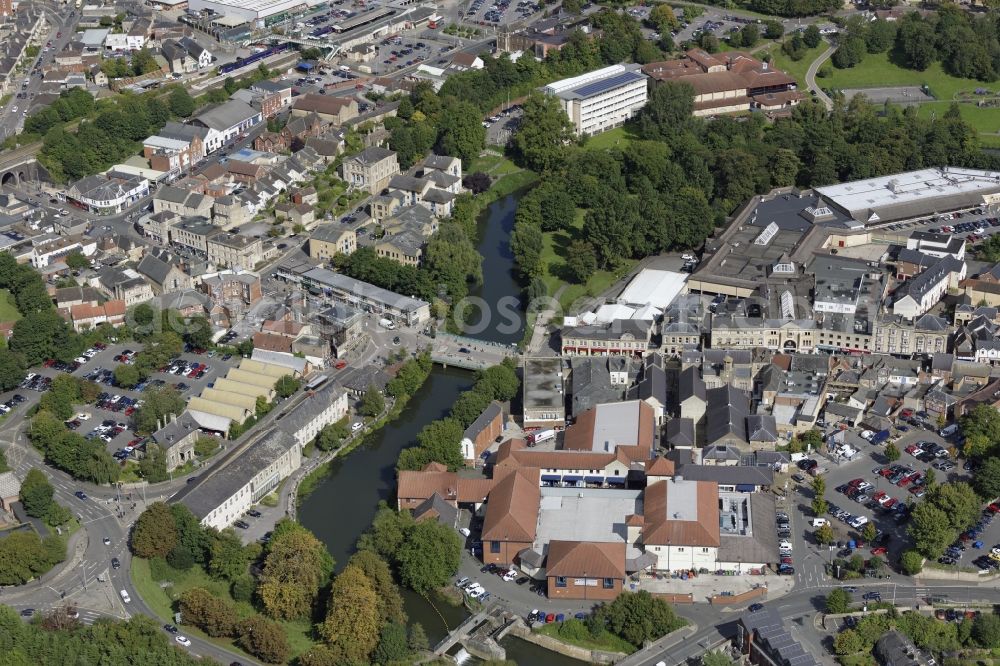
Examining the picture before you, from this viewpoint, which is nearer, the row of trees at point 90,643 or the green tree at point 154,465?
the row of trees at point 90,643

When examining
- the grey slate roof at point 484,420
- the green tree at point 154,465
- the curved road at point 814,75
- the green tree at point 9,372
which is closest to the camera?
the green tree at point 154,465

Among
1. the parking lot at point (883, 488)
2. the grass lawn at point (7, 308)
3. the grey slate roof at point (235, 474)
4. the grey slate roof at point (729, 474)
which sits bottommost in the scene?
the parking lot at point (883, 488)

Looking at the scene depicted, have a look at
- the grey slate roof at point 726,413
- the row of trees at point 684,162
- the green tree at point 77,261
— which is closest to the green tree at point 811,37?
the row of trees at point 684,162

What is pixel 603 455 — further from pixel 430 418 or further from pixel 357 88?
pixel 357 88

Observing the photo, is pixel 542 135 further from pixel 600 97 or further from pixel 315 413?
pixel 315 413

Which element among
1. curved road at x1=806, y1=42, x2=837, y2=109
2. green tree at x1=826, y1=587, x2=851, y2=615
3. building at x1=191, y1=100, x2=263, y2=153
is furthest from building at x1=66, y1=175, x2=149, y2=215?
green tree at x1=826, y1=587, x2=851, y2=615

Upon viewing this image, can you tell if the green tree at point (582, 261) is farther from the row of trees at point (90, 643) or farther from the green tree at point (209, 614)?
the row of trees at point (90, 643)

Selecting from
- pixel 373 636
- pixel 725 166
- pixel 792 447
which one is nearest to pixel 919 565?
pixel 792 447

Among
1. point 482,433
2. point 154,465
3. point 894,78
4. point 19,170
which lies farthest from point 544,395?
point 894,78
